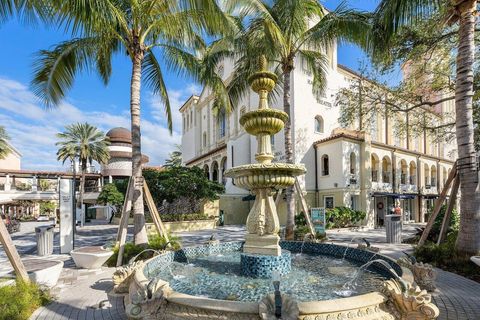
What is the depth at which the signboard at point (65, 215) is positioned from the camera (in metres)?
11.9

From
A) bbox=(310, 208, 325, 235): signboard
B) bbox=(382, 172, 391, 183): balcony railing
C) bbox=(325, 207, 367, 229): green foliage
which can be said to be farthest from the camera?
bbox=(382, 172, 391, 183): balcony railing

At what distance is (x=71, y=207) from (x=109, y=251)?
443cm

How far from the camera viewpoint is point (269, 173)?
6.01 meters

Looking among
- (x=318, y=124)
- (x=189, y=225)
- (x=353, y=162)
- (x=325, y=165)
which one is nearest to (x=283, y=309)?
(x=189, y=225)

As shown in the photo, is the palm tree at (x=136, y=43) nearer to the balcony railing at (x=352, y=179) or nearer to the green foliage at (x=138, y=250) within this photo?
the green foliage at (x=138, y=250)

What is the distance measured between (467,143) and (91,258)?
11265 millimetres

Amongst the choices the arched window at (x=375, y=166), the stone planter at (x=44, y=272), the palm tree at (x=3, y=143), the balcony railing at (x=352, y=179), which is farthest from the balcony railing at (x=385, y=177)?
the palm tree at (x=3, y=143)

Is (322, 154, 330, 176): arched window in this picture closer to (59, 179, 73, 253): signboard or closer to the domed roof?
(59, 179, 73, 253): signboard

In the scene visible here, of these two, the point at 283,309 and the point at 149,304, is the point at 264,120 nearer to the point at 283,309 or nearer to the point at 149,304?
the point at 283,309

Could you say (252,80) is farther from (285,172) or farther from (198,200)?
(198,200)

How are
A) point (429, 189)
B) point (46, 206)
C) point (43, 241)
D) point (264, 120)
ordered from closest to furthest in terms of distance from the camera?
point (264, 120) < point (43, 241) < point (429, 189) < point (46, 206)

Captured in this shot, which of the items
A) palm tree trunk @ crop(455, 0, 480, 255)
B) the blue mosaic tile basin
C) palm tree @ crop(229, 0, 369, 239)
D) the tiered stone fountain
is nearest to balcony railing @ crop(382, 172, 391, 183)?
palm tree @ crop(229, 0, 369, 239)

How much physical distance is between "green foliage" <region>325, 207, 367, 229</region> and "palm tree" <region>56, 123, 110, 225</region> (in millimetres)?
30135

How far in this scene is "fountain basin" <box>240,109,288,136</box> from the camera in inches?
252
